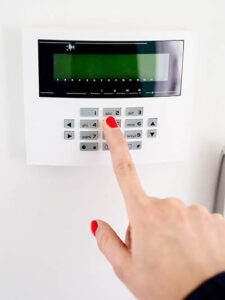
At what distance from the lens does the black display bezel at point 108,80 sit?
1.36ft

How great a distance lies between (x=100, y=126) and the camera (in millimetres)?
440

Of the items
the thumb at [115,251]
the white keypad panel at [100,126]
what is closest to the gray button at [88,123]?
the white keypad panel at [100,126]

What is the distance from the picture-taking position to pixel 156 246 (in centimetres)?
36

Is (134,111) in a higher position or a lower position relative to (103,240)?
higher

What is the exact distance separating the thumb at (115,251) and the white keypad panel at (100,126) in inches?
3.5

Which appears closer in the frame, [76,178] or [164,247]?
[164,247]

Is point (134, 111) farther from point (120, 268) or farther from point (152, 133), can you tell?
point (120, 268)

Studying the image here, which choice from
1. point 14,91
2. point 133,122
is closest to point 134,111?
point 133,122

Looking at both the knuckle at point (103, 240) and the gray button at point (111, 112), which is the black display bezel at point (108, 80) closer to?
the gray button at point (111, 112)

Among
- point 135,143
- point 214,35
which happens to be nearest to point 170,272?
point 135,143

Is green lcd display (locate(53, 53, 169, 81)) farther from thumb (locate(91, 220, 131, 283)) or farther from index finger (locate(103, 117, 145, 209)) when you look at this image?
thumb (locate(91, 220, 131, 283))

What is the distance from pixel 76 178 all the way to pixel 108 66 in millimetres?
140

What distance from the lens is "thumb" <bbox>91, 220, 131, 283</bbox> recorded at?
0.37m

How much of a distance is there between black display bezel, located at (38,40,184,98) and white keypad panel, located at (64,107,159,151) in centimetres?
2
